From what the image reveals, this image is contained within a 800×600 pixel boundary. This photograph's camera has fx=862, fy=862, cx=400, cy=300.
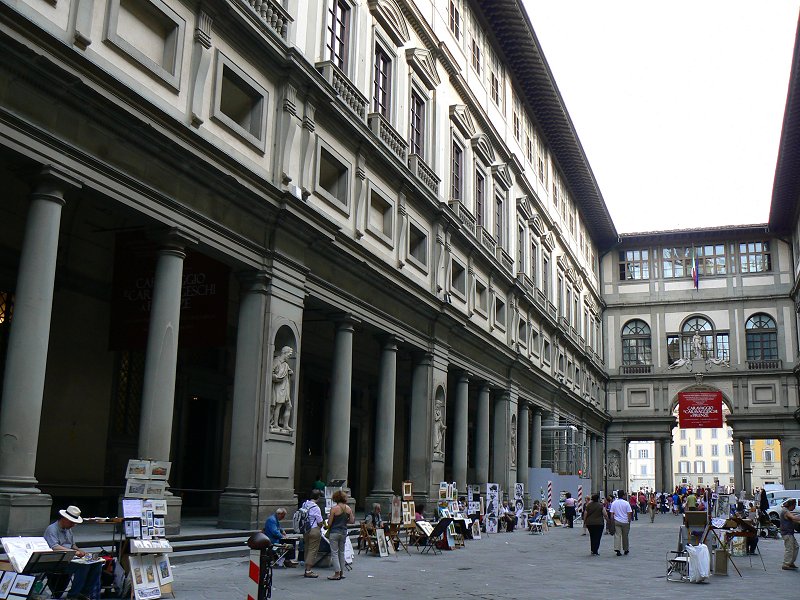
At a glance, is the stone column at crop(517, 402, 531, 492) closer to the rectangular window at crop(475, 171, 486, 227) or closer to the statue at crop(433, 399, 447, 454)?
the rectangular window at crop(475, 171, 486, 227)

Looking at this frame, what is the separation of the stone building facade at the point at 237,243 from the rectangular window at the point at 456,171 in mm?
131

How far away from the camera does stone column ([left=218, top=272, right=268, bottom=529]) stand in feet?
55.1

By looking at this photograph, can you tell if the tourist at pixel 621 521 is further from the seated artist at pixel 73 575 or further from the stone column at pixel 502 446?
the seated artist at pixel 73 575

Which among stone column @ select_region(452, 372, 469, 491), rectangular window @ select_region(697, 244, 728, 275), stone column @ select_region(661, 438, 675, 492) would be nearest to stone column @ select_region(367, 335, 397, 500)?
stone column @ select_region(452, 372, 469, 491)

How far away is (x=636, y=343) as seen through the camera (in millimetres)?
63188

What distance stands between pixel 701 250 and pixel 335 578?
53942mm

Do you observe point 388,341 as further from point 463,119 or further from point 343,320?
point 463,119

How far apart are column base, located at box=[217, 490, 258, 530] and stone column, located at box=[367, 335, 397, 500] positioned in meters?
7.32

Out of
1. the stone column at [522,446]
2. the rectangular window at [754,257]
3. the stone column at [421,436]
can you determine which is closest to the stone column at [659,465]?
the rectangular window at [754,257]

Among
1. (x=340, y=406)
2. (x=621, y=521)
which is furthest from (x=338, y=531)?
(x=621, y=521)

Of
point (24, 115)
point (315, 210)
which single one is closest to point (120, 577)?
point (24, 115)

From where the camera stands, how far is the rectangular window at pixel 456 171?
30.9 m

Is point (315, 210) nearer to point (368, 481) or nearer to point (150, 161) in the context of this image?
point (150, 161)

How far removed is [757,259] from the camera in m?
60.8
